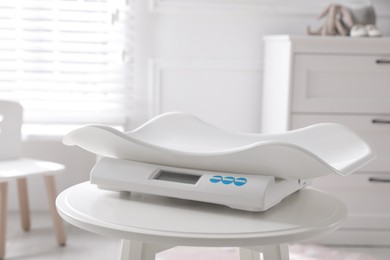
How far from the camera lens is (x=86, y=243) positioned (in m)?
2.70

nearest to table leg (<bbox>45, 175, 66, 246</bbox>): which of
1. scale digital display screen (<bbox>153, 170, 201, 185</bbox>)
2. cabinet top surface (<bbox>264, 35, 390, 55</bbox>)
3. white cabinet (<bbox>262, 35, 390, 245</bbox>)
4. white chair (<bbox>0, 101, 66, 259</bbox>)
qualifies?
white chair (<bbox>0, 101, 66, 259</bbox>)

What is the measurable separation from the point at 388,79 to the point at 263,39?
711mm

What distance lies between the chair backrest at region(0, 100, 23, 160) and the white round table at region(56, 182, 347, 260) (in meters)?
1.62

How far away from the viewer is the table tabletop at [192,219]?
914 mm

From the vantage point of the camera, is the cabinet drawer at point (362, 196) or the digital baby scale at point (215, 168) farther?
the cabinet drawer at point (362, 196)

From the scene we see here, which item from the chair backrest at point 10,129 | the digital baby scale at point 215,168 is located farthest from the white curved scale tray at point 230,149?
the chair backrest at point 10,129

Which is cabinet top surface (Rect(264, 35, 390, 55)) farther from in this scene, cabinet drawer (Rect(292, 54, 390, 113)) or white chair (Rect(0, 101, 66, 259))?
white chair (Rect(0, 101, 66, 259))

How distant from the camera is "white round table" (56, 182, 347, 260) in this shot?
0.91 m

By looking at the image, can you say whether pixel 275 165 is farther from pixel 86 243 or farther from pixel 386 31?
pixel 386 31

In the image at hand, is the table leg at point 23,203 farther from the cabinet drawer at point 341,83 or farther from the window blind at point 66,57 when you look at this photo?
the cabinet drawer at point 341,83

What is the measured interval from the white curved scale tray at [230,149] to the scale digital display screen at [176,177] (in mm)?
18

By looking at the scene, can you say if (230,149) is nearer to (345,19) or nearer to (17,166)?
(17,166)

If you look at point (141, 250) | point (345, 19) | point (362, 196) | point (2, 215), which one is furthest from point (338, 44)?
point (141, 250)

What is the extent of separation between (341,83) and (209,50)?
0.81 meters
